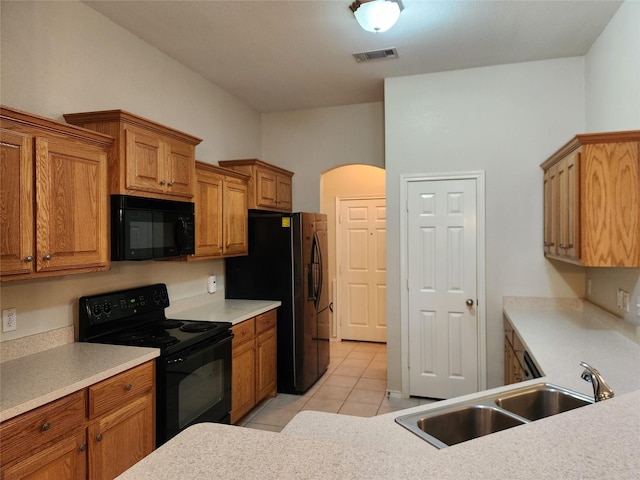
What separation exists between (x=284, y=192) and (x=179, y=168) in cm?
183

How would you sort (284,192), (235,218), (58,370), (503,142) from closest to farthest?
(58,370), (503,142), (235,218), (284,192)

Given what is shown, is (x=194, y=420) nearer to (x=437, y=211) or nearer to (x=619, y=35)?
(x=437, y=211)

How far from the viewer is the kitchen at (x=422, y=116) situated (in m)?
2.42

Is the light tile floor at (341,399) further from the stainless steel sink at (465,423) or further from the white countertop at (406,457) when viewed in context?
the white countertop at (406,457)

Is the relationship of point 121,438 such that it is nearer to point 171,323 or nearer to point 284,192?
point 171,323

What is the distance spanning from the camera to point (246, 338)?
3.40m

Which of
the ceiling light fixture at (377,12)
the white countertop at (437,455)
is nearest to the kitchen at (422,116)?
the ceiling light fixture at (377,12)

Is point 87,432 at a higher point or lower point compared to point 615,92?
lower

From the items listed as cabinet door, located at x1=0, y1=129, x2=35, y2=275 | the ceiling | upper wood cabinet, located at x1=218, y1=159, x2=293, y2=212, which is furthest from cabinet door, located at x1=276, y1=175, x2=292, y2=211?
cabinet door, located at x1=0, y1=129, x2=35, y2=275

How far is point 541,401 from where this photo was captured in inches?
67.6

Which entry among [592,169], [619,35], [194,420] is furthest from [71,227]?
[619,35]

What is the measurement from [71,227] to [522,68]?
3616 millimetres

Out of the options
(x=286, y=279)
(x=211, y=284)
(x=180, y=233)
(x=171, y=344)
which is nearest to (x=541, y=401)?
(x=171, y=344)

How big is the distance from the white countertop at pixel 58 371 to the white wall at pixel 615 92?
286 cm
